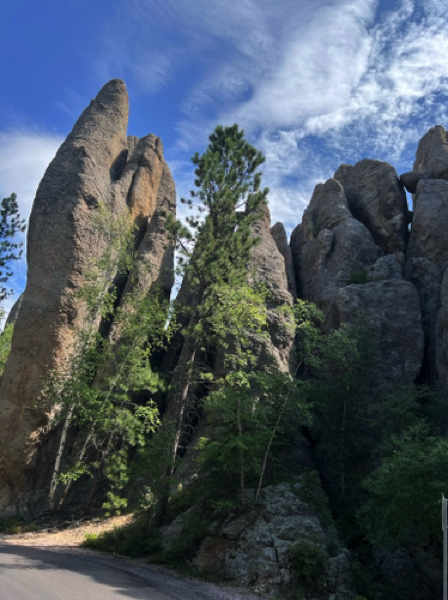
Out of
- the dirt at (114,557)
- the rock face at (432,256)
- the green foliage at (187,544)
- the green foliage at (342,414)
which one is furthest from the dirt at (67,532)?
the rock face at (432,256)

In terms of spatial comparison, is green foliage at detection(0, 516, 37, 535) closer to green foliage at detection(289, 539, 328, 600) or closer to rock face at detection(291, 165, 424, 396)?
green foliage at detection(289, 539, 328, 600)

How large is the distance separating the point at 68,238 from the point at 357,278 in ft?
57.5

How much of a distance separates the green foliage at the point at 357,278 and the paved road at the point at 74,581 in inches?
782

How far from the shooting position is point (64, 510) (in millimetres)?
18844

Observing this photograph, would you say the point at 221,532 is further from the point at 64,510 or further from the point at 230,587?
the point at 64,510

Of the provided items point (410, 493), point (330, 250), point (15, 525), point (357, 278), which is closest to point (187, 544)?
point (410, 493)

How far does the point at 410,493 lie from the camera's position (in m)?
11.3

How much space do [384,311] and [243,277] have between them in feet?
30.4

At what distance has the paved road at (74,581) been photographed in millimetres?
8523

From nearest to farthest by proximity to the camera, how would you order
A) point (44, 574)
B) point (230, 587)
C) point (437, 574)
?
1. point (44, 574)
2. point (230, 587)
3. point (437, 574)

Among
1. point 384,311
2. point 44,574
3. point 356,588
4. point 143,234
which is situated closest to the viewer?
point 44,574

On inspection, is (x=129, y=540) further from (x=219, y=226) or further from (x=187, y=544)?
(x=219, y=226)

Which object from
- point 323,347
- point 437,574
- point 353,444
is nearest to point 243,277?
point 323,347

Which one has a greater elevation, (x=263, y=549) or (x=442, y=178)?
(x=442, y=178)
